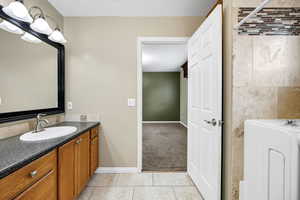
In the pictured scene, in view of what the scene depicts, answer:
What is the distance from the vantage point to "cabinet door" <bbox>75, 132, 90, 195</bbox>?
5.78 ft

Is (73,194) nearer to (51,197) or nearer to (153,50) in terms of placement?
(51,197)

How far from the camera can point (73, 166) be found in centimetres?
168

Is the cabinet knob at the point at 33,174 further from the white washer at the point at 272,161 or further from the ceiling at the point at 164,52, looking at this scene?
the ceiling at the point at 164,52

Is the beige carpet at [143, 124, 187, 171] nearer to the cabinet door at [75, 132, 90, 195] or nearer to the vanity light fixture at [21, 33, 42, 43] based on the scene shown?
the cabinet door at [75, 132, 90, 195]

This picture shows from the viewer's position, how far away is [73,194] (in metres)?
1.66

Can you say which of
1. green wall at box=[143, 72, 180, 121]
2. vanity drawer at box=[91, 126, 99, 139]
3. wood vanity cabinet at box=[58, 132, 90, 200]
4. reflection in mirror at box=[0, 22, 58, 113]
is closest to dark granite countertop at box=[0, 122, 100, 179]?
wood vanity cabinet at box=[58, 132, 90, 200]

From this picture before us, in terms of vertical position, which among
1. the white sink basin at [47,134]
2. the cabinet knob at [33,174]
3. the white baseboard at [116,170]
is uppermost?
the white sink basin at [47,134]

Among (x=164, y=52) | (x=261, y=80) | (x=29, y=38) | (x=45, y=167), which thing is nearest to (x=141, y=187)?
(x=45, y=167)

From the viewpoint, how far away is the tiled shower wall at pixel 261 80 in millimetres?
1409

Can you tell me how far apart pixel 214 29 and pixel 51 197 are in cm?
206

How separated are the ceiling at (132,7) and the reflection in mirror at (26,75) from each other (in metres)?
0.65

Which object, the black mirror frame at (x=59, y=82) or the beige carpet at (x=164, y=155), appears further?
the beige carpet at (x=164, y=155)

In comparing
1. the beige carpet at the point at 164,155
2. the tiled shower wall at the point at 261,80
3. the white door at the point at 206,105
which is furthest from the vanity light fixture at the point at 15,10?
the beige carpet at the point at 164,155

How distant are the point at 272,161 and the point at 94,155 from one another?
6.76 ft
